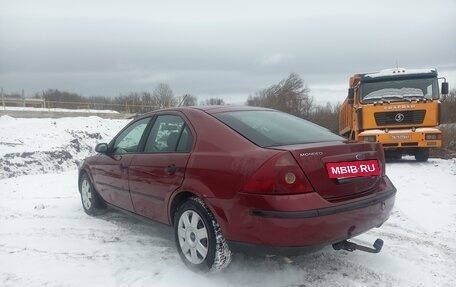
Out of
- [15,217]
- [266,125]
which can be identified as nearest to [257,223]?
[266,125]

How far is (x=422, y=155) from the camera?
41.0 feet

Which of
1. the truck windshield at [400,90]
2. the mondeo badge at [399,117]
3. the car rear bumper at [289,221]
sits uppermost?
the truck windshield at [400,90]

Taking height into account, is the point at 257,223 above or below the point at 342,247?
above

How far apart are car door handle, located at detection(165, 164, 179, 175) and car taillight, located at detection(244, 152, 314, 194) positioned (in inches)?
39.2

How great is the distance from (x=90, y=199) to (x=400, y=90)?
9792 millimetres

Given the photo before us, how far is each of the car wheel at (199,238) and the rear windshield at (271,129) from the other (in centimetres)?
77

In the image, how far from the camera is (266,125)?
416cm

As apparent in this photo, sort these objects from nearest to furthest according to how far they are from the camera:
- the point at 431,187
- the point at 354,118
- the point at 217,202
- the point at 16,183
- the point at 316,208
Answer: the point at 316,208, the point at 217,202, the point at 431,187, the point at 16,183, the point at 354,118

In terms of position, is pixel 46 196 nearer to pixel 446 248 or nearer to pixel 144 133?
pixel 144 133

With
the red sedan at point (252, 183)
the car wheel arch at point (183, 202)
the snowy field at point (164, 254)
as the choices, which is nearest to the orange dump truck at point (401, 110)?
the snowy field at point (164, 254)

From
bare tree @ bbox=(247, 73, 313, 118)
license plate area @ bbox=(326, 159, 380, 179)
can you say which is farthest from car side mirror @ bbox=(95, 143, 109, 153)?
bare tree @ bbox=(247, 73, 313, 118)

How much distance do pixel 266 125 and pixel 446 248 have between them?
229cm

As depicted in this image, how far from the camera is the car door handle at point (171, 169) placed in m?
4.07

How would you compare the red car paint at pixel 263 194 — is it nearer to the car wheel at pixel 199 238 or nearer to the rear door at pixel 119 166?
the car wheel at pixel 199 238
